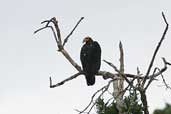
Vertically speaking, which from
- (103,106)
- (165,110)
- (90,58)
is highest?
(90,58)

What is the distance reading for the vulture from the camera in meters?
10.2

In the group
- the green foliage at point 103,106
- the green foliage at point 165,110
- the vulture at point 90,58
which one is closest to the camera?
the green foliage at point 165,110

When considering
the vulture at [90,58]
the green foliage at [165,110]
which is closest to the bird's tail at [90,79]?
the vulture at [90,58]

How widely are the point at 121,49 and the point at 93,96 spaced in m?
2.12

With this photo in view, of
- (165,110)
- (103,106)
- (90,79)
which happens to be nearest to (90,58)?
(90,79)

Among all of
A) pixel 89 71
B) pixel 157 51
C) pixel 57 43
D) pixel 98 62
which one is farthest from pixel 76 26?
pixel 157 51

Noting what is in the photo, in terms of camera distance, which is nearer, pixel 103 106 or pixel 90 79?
pixel 90 79

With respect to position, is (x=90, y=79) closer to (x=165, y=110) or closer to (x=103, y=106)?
(x=103, y=106)

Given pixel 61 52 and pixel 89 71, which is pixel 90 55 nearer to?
pixel 89 71

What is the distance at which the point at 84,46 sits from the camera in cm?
1148

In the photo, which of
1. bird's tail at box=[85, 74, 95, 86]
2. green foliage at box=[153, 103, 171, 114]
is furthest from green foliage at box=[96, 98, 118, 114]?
green foliage at box=[153, 103, 171, 114]

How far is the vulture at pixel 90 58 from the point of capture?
33.3 feet

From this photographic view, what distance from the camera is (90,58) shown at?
11.0m

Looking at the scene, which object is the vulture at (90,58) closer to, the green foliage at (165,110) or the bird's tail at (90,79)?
the bird's tail at (90,79)
